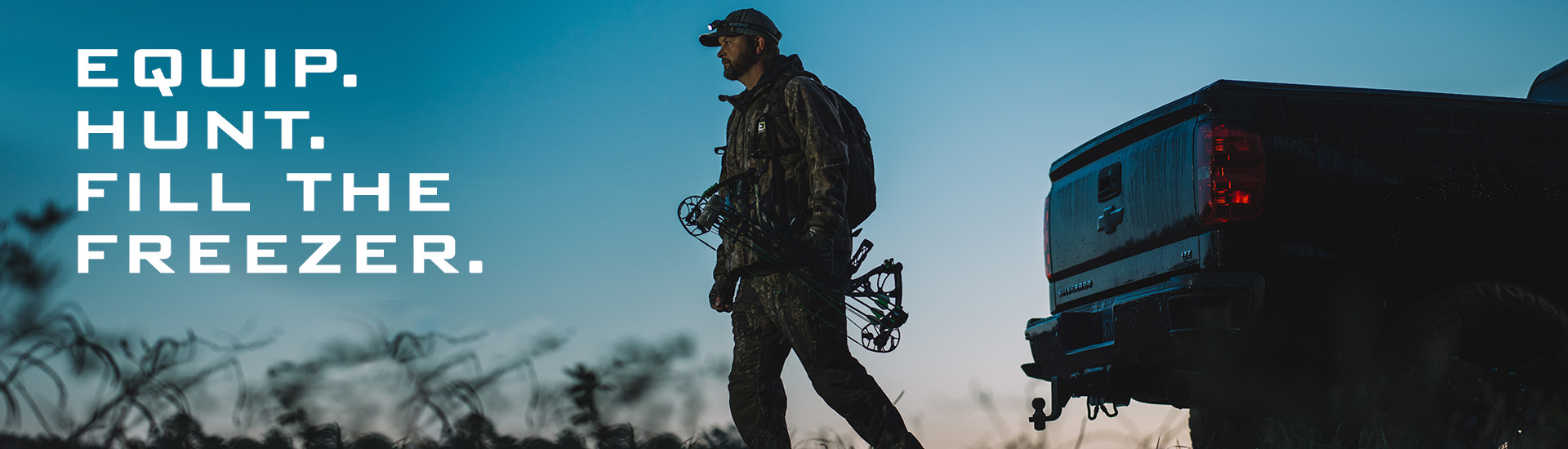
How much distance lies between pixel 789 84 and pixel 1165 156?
1822 mm

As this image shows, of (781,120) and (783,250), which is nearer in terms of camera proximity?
(783,250)

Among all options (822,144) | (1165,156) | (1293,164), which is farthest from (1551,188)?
(822,144)

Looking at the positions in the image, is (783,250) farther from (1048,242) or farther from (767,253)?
(1048,242)

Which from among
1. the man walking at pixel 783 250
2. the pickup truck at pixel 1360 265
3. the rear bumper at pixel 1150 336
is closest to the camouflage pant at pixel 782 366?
the man walking at pixel 783 250

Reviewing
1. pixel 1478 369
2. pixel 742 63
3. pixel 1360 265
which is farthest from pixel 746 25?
pixel 1478 369

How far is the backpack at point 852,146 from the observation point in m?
5.03

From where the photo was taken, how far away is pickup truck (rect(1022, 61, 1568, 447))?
210 inches

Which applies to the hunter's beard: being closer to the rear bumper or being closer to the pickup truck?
the pickup truck

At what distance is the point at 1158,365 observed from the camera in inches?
230

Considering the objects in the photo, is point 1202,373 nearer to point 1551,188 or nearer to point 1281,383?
point 1281,383

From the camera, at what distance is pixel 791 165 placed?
5059 mm

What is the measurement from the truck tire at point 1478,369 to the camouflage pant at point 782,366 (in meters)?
2.21

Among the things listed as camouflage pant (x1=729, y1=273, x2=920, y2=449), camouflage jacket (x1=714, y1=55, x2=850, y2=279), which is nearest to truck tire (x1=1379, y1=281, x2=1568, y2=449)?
camouflage pant (x1=729, y1=273, x2=920, y2=449)

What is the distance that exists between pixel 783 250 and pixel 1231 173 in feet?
Answer: 6.35
